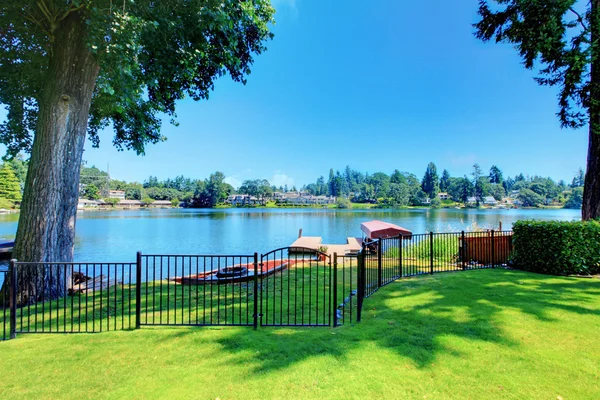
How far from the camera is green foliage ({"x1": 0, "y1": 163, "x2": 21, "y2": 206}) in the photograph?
55.1 metres

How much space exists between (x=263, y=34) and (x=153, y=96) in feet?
15.3

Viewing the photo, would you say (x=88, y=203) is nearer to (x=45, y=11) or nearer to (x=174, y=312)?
(x=45, y=11)

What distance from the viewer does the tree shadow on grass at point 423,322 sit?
3.45m

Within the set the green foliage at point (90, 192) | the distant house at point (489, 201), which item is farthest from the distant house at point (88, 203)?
the distant house at point (489, 201)

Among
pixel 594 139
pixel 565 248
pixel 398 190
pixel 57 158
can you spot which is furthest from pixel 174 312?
pixel 398 190

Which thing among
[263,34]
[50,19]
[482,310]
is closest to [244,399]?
[482,310]

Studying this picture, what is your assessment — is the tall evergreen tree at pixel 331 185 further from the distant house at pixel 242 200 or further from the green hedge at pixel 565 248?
the green hedge at pixel 565 248

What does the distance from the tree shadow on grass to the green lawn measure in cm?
2

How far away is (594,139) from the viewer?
916 cm

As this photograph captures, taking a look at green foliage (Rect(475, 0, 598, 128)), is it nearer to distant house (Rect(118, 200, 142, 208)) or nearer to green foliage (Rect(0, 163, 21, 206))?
green foliage (Rect(0, 163, 21, 206))

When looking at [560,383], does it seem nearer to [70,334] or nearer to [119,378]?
[119,378]

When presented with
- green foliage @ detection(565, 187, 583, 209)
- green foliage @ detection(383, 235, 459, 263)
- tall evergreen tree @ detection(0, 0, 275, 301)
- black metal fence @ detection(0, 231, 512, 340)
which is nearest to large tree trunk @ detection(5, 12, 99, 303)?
tall evergreen tree @ detection(0, 0, 275, 301)

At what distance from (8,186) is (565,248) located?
274ft

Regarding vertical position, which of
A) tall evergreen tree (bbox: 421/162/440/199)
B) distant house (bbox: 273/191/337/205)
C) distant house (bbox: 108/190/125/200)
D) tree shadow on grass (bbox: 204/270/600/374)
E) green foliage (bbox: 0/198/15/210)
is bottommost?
tree shadow on grass (bbox: 204/270/600/374)
